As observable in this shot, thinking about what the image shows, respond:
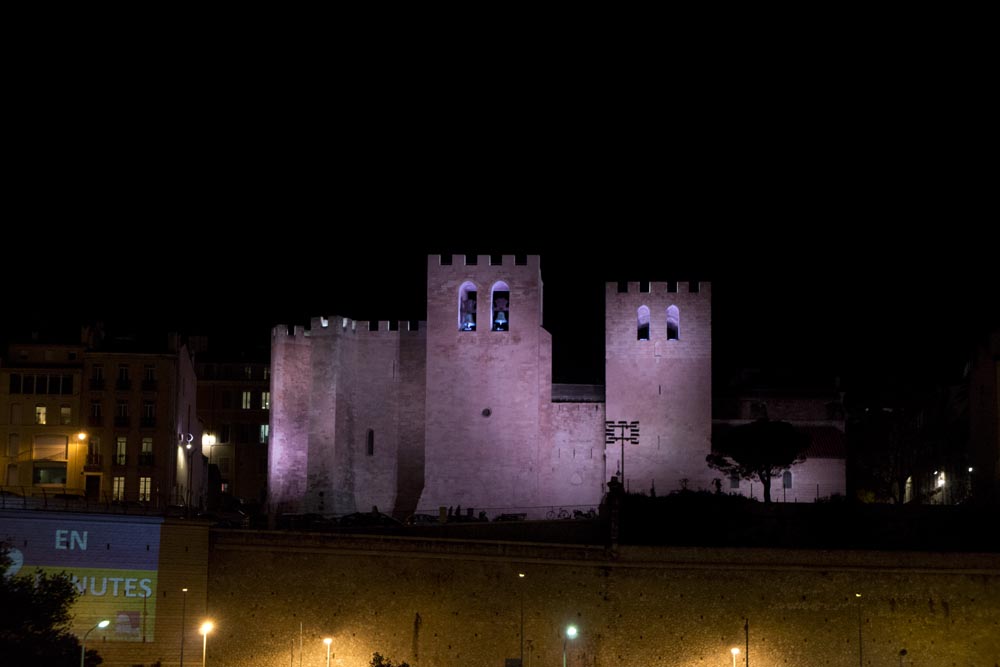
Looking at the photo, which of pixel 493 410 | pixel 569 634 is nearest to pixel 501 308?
pixel 493 410

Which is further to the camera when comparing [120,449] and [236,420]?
[236,420]

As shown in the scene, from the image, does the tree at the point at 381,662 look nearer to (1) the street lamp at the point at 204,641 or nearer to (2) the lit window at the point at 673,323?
(1) the street lamp at the point at 204,641

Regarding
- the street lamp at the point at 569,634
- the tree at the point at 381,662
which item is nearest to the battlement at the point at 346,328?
the tree at the point at 381,662

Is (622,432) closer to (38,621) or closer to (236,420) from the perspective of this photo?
(236,420)

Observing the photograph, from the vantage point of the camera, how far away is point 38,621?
34438 millimetres

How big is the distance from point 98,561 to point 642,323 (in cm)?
2118

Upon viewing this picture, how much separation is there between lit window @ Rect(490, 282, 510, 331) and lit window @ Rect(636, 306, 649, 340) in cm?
451

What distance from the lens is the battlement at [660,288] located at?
51344 mm

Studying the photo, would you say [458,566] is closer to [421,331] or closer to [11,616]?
[11,616]

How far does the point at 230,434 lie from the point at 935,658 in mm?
36362

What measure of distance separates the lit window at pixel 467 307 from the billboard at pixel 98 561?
1556cm

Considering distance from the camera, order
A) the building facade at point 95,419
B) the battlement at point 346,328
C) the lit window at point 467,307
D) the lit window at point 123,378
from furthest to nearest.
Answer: the lit window at point 123,378 < the building facade at point 95,419 < the battlement at point 346,328 < the lit window at point 467,307

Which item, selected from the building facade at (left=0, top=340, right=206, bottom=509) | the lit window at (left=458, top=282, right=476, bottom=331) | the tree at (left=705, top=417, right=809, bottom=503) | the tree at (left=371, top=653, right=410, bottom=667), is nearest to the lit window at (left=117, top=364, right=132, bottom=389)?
the building facade at (left=0, top=340, right=206, bottom=509)

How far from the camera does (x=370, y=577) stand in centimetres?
3828
